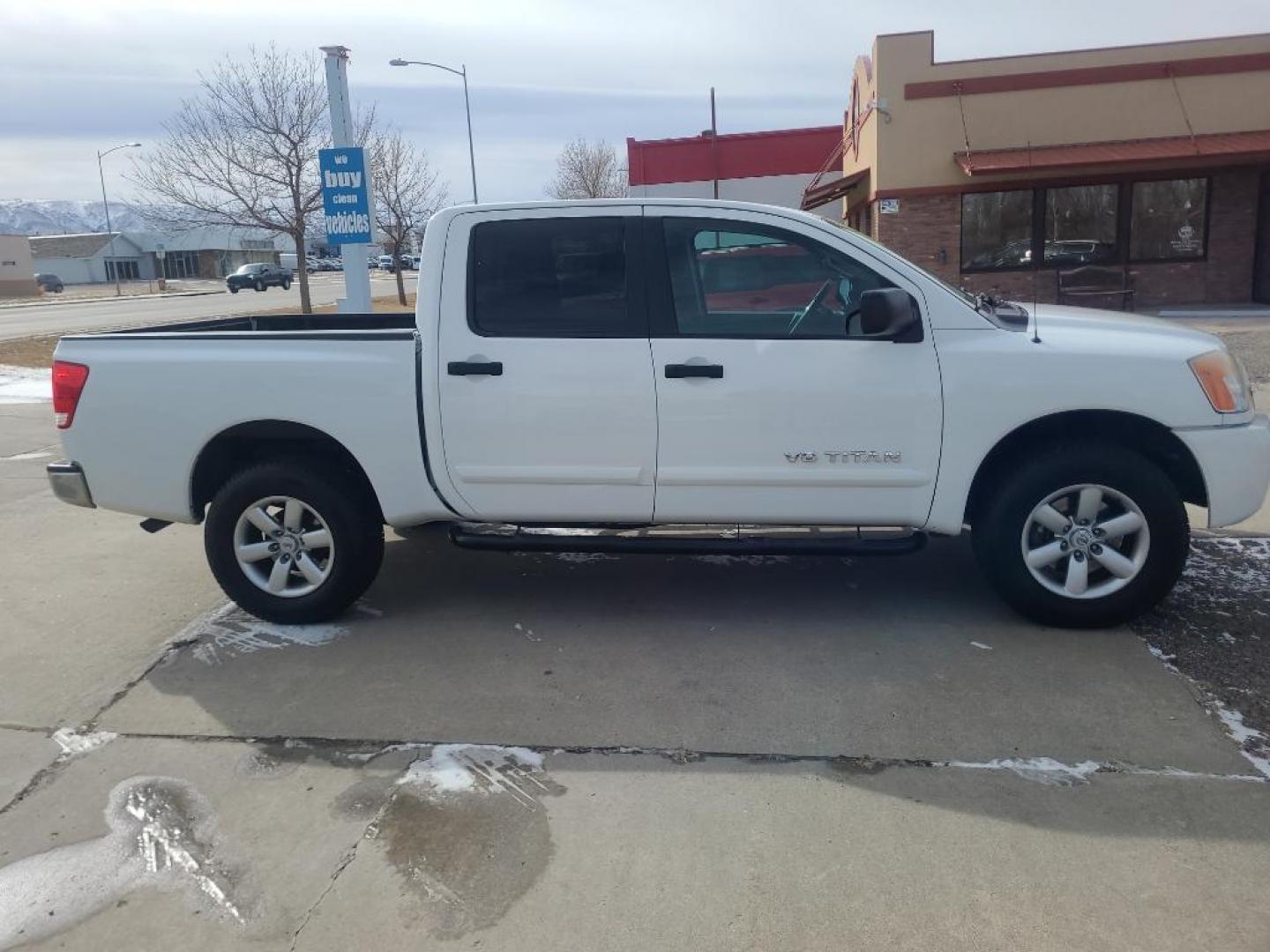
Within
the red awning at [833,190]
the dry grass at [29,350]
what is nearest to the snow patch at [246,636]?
the dry grass at [29,350]

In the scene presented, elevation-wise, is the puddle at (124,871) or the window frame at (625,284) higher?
the window frame at (625,284)

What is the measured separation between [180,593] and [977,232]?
18.6 m

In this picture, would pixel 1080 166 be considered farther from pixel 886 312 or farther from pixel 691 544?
pixel 691 544

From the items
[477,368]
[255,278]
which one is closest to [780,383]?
[477,368]

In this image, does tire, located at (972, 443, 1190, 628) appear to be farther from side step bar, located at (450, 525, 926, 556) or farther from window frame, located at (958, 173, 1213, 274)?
window frame, located at (958, 173, 1213, 274)

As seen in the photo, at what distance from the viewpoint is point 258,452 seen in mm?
5102

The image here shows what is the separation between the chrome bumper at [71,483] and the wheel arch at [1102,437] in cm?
424

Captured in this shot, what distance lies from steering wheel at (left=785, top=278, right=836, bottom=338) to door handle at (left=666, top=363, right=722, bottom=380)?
0.38 meters

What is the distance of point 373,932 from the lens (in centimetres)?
285

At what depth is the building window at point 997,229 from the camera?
2041cm

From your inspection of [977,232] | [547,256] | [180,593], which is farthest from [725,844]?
[977,232]

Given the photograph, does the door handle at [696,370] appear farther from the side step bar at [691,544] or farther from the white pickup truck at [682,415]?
the side step bar at [691,544]

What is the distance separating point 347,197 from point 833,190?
50.8ft

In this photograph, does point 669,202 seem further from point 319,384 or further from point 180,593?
point 180,593
